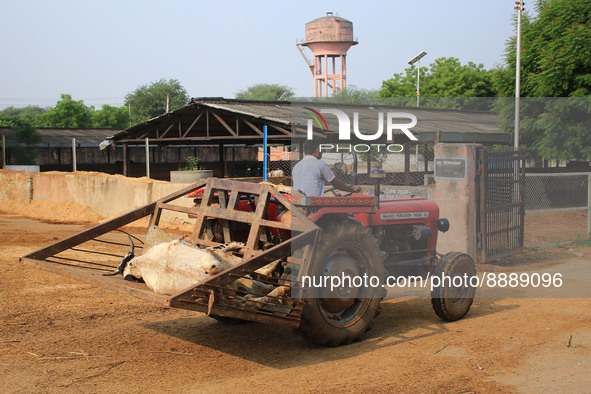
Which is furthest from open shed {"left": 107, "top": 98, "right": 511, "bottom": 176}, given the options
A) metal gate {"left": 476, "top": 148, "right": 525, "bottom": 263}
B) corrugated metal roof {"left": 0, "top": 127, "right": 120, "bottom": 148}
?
corrugated metal roof {"left": 0, "top": 127, "right": 120, "bottom": 148}

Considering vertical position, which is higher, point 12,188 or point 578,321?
point 12,188

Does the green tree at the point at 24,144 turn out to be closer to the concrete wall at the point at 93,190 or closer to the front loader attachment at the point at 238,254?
the concrete wall at the point at 93,190

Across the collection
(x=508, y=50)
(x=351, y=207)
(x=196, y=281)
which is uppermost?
(x=508, y=50)

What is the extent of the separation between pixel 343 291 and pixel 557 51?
48.7ft

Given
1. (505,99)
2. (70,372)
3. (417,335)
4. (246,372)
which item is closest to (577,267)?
(417,335)

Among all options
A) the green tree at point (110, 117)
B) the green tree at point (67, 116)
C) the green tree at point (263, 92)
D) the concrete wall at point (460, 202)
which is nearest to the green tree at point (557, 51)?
the concrete wall at point (460, 202)

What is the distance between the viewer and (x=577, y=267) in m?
10.7

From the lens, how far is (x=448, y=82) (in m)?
42.2

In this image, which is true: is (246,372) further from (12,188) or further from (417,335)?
(12,188)

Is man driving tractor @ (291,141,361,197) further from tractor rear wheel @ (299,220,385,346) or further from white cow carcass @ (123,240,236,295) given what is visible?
white cow carcass @ (123,240,236,295)

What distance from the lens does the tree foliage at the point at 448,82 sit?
41281 millimetres

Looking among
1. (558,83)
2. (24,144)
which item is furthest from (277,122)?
(24,144)

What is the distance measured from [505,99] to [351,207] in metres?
16.3

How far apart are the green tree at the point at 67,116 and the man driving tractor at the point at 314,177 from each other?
5254 centimetres
